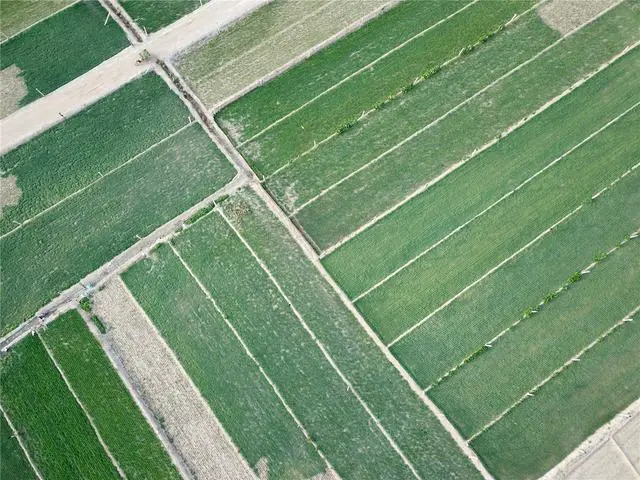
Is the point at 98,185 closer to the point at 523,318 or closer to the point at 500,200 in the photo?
the point at 500,200

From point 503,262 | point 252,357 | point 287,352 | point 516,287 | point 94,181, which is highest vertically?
point 94,181

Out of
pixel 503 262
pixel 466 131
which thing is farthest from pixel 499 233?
pixel 466 131

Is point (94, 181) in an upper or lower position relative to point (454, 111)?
upper

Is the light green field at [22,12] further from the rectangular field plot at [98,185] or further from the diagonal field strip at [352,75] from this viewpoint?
the diagonal field strip at [352,75]

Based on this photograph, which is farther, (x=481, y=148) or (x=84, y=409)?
(x=481, y=148)

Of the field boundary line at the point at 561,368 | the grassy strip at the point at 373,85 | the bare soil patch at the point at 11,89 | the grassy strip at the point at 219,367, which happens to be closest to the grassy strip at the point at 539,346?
the field boundary line at the point at 561,368

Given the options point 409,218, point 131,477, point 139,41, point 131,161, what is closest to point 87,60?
point 139,41

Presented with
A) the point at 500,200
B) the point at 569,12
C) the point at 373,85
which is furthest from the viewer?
the point at 569,12
